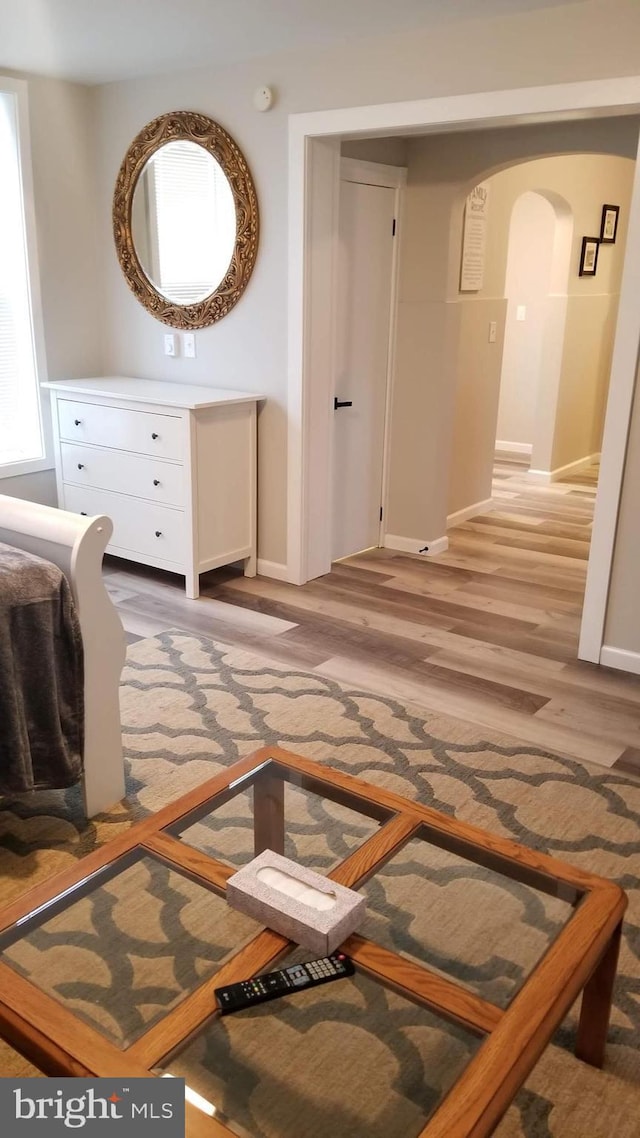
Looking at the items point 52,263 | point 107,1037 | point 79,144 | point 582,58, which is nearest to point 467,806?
point 107,1037

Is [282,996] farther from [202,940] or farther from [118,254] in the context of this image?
[118,254]

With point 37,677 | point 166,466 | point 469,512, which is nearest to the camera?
point 37,677

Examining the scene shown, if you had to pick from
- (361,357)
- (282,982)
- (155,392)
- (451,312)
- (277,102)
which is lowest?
(282,982)

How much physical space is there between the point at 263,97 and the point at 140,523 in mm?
1969

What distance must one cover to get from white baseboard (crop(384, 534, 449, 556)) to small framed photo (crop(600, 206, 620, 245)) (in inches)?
121

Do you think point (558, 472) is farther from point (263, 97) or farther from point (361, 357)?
point (263, 97)

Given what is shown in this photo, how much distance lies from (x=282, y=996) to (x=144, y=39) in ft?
11.9

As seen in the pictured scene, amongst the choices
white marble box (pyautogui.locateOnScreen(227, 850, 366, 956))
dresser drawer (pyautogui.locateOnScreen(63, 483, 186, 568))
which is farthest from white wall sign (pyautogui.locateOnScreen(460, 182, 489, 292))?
white marble box (pyautogui.locateOnScreen(227, 850, 366, 956))

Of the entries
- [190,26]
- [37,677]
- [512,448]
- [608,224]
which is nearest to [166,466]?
[190,26]

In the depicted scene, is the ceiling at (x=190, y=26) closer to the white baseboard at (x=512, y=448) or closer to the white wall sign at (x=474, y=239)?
the white wall sign at (x=474, y=239)

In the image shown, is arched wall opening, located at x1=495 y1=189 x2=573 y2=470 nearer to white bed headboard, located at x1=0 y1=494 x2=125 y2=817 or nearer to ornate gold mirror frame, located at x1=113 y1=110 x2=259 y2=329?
ornate gold mirror frame, located at x1=113 y1=110 x2=259 y2=329

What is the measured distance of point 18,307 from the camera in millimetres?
4555

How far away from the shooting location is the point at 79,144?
4.57 m

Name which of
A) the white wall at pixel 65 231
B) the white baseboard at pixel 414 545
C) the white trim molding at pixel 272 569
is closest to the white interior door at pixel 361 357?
the white baseboard at pixel 414 545
